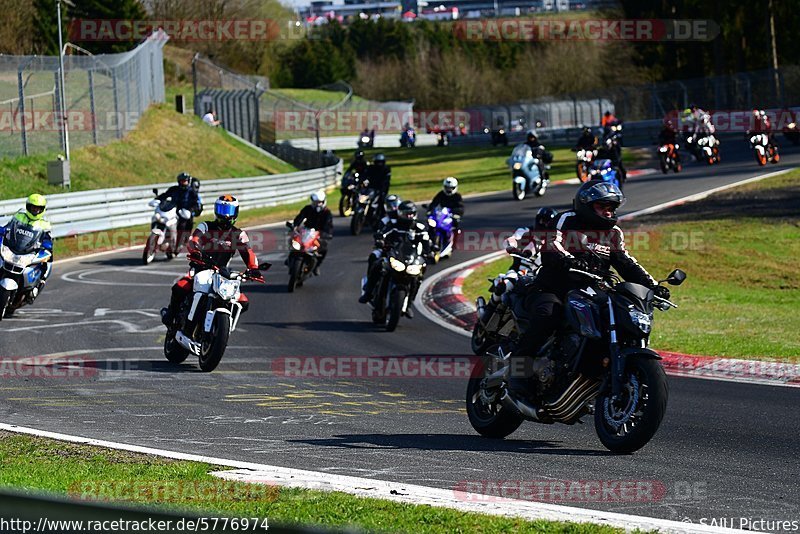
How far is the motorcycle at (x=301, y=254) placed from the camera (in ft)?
65.2

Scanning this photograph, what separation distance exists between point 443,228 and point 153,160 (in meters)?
20.1

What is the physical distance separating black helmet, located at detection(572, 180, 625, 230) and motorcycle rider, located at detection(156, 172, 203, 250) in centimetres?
1523

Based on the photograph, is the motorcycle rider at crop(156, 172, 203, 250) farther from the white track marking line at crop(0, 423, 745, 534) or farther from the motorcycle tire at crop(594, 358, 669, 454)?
the motorcycle tire at crop(594, 358, 669, 454)

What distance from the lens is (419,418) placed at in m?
9.82

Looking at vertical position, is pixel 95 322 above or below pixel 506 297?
below

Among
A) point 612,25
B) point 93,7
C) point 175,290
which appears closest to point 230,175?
point 93,7

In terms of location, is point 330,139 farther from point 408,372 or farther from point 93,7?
point 408,372

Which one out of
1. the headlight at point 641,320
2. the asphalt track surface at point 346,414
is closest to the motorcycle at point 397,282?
the asphalt track surface at point 346,414

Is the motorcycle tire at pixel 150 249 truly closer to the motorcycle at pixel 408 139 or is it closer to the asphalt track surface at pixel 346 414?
the asphalt track surface at pixel 346 414

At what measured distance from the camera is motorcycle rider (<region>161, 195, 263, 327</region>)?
42.3ft

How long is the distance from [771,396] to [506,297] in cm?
275

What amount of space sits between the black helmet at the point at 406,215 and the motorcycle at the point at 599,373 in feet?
26.0

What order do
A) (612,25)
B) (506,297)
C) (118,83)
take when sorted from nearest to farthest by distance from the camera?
(506,297)
(118,83)
(612,25)

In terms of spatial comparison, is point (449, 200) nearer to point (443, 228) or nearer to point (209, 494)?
point (443, 228)
